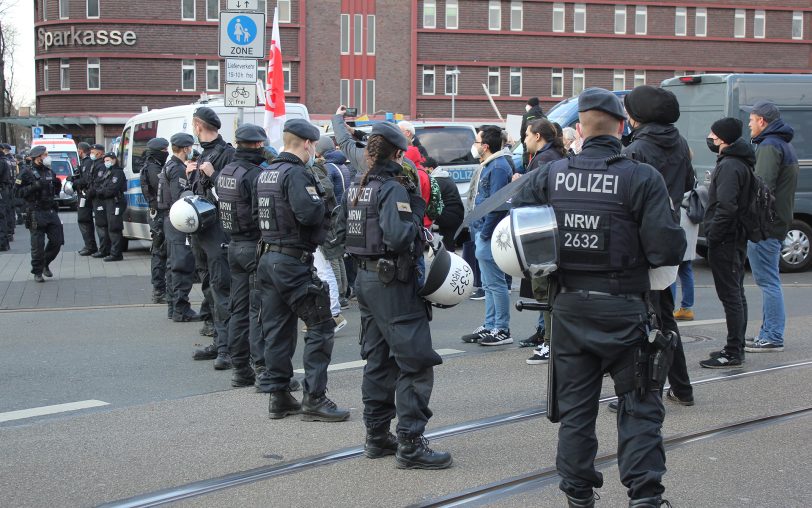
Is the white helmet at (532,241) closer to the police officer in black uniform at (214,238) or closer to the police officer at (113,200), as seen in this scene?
the police officer in black uniform at (214,238)

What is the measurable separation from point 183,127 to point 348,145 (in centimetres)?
885

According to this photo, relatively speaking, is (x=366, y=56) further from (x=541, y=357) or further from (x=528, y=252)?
(x=528, y=252)

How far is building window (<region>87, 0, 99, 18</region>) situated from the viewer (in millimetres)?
51062

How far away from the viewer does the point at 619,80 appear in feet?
184

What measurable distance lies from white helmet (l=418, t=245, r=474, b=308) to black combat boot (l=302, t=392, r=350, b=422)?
4.20 feet

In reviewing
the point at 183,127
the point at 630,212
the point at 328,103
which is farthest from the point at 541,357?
the point at 328,103

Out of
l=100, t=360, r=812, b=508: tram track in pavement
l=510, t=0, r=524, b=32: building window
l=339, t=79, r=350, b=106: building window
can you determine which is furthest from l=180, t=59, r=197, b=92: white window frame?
l=100, t=360, r=812, b=508: tram track in pavement

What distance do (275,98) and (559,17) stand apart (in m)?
46.1

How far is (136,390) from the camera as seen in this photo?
7152mm

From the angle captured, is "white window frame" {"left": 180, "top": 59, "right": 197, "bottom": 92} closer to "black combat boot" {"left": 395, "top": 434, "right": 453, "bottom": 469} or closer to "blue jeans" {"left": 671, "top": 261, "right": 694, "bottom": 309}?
"blue jeans" {"left": 671, "top": 261, "right": 694, "bottom": 309}

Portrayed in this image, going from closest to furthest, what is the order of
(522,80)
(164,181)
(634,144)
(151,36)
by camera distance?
(634,144) < (164,181) < (151,36) < (522,80)

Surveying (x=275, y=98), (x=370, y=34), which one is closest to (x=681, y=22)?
(x=370, y=34)

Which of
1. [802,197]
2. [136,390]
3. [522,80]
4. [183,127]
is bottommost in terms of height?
[136,390]

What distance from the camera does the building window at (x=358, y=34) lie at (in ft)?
174
